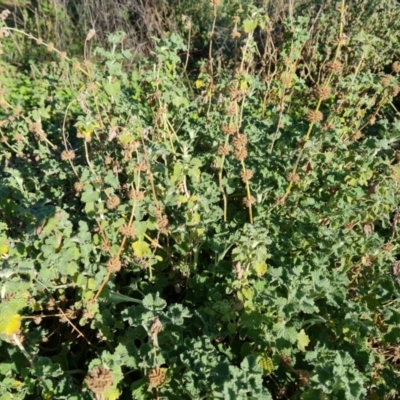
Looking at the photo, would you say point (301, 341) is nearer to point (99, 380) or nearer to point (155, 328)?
point (155, 328)

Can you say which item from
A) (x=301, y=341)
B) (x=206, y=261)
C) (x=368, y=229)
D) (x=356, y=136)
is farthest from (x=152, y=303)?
(x=356, y=136)

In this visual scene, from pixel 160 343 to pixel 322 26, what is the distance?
3.68 m

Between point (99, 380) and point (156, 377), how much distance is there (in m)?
0.31

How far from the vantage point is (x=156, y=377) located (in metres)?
1.50

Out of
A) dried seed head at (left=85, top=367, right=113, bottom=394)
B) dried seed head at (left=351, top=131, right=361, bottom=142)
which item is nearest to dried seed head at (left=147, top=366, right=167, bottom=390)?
dried seed head at (left=85, top=367, right=113, bottom=394)

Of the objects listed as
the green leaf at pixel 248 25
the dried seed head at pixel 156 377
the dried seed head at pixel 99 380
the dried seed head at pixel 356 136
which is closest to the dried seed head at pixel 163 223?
the dried seed head at pixel 156 377

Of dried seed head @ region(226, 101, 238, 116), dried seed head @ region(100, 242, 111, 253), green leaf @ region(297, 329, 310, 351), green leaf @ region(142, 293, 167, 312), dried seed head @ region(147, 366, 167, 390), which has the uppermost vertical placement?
dried seed head @ region(226, 101, 238, 116)

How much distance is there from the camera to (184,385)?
1.60 m

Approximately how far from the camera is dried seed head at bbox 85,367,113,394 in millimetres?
1225

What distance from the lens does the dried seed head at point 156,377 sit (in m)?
1.50

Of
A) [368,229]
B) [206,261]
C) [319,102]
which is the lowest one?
[206,261]

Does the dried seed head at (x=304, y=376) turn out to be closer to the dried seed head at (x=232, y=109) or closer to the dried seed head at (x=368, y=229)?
the dried seed head at (x=368, y=229)

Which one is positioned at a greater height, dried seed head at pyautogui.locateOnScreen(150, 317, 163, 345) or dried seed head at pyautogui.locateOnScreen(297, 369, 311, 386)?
dried seed head at pyautogui.locateOnScreen(150, 317, 163, 345)

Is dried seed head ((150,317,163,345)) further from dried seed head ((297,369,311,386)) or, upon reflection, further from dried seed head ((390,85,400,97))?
dried seed head ((390,85,400,97))
